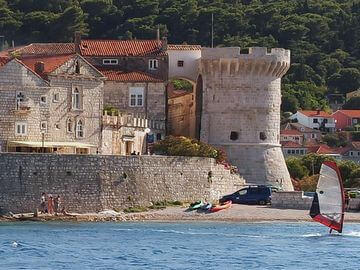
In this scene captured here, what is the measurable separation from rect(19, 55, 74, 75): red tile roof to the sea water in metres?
10.8

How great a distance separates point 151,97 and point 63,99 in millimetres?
6112

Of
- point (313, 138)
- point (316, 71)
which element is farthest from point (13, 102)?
point (316, 71)

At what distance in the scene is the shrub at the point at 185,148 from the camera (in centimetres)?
7588

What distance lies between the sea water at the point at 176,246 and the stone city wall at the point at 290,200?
457 cm

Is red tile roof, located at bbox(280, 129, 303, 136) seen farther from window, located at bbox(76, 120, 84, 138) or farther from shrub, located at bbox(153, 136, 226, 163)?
window, located at bbox(76, 120, 84, 138)

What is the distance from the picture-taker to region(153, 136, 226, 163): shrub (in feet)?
249

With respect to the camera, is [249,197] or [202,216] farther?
[249,197]

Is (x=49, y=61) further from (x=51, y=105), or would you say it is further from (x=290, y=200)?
(x=290, y=200)

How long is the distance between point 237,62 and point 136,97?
207 inches

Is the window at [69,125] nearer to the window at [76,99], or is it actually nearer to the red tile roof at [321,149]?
the window at [76,99]

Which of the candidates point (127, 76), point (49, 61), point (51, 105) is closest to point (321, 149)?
point (127, 76)

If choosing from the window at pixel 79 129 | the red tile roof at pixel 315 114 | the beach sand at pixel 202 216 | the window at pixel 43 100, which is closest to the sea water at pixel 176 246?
the beach sand at pixel 202 216

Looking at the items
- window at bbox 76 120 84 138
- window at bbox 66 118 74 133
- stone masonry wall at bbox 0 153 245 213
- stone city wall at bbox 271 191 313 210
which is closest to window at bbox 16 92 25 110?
window at bbox 66 118 74 133

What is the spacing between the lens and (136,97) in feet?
262
